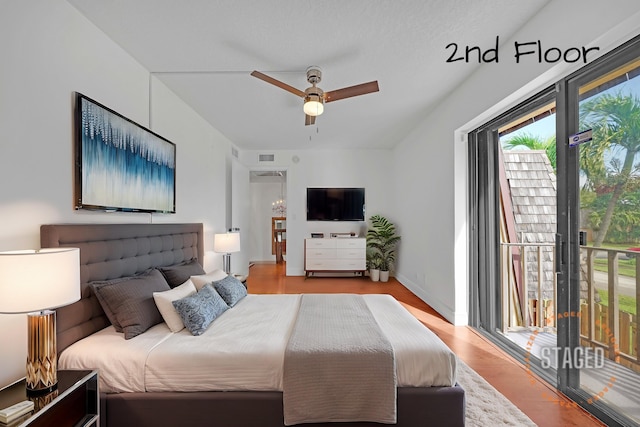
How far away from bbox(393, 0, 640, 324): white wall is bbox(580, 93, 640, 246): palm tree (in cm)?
31

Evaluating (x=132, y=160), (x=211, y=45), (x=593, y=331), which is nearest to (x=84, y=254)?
(x=132, y=160)

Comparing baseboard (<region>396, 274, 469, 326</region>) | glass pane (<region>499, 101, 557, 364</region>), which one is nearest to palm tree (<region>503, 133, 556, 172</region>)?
glass pane (<region>499, 101, 557, 364</region>)

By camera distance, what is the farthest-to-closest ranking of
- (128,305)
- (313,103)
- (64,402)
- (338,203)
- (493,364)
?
(338,203) → (313,103) → (493,364) → (128,305) → (64,402)

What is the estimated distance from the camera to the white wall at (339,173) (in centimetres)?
597

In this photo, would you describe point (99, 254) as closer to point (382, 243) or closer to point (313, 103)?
point (313, 103)

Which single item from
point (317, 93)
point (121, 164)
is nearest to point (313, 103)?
point (317, 93)

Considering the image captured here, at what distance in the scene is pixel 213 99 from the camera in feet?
11.0

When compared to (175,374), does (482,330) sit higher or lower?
lower

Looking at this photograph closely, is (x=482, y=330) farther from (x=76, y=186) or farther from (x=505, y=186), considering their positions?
(x=76, y=186)

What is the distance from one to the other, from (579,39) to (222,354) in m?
2.78

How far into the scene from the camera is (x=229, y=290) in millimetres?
2549

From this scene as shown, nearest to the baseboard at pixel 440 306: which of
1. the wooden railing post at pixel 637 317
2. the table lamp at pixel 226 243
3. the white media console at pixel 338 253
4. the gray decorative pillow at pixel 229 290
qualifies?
the white media console at pixel 338 253

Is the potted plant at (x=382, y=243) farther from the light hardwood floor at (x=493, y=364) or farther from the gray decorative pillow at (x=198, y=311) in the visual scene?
the gray decorative pillow at (x=198, y=311)

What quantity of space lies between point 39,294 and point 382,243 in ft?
16.9
